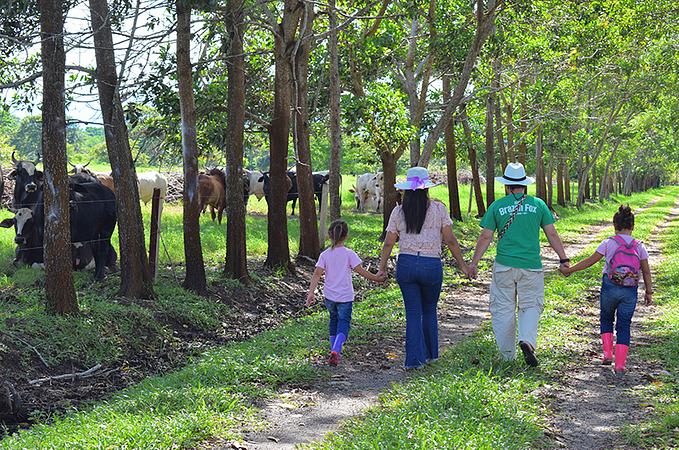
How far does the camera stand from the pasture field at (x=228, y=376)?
21.5ft

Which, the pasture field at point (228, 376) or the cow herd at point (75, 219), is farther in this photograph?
the cow herd at point (75, 219)

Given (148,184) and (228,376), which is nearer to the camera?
(228,376)

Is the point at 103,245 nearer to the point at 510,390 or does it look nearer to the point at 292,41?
the point at 292,41

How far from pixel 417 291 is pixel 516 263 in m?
1.07

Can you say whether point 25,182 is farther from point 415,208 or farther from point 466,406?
point 466,406

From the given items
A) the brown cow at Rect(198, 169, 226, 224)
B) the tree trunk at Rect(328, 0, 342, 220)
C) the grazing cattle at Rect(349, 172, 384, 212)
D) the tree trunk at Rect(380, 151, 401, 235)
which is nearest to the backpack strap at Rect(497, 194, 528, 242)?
the tree trunk at Rect(328, 0, 342, 220)

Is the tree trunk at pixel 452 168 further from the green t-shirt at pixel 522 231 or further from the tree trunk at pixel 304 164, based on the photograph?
the green t-shirt at pixel 522 231

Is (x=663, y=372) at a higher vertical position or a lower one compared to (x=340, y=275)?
lower

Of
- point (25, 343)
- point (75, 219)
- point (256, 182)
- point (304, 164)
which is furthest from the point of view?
point (256, 182)

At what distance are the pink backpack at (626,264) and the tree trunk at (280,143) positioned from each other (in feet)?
30.9

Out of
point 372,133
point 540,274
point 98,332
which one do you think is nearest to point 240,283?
point 98,332

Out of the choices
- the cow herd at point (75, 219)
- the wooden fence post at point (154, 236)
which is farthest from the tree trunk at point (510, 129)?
the wooden fence post at point (154, 236)

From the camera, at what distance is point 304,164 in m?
19.1

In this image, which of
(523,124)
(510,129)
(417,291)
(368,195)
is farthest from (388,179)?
(523,124)
